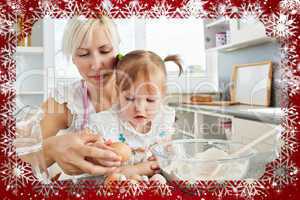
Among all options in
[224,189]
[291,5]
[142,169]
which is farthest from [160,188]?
[291,5]

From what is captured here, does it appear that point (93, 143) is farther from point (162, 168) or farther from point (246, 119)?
point (246, 119)

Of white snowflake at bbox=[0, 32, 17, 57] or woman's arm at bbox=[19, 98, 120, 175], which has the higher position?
white snowflake at bbox=[0, 32, 17, 57]

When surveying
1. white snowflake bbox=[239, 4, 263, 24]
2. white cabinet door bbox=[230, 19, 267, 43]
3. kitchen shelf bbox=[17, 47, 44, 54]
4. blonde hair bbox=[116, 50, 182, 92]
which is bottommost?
blonde hair bbox=[116, 50, 182, 92]

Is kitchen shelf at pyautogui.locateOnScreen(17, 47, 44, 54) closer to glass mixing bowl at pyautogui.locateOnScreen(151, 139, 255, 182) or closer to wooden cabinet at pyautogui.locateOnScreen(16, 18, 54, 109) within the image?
wooden cabinet at pyautogui.locateOnScreen(16, 18, 54, 109)

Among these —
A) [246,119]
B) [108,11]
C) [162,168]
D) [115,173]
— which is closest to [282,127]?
[246,119]

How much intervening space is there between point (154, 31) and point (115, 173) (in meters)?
0.41

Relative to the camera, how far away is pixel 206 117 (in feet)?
2.96

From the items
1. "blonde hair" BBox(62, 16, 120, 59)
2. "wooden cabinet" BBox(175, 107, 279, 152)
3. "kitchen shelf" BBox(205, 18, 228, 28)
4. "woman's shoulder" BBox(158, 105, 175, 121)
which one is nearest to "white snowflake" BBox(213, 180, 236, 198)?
"wooden cabinet" BBox(175, 107, 279, 152)

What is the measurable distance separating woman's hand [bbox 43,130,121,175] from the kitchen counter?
0.23 metres

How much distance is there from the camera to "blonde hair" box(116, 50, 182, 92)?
2.85 ft

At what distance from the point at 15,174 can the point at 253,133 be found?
0.67 m

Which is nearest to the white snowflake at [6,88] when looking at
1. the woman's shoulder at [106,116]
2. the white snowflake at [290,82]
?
the woman's shoulder at [106,116]

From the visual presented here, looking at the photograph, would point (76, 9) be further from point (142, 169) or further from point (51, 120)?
point (142, 169)

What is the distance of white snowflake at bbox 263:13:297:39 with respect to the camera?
899 mm
